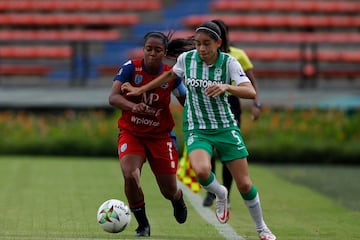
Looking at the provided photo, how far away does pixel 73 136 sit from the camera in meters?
20.0

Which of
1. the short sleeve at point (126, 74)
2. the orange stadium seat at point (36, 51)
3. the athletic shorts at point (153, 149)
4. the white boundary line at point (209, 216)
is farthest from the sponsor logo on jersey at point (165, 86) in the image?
the orange stadium seat at point (36, 51)

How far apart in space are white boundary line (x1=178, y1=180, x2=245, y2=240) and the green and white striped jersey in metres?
1.19

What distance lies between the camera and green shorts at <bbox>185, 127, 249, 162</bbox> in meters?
8.47

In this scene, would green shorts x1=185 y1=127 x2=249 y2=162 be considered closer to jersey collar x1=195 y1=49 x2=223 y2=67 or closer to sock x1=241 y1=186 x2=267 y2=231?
sock x1=241 y1=186 x2=267 y2=231

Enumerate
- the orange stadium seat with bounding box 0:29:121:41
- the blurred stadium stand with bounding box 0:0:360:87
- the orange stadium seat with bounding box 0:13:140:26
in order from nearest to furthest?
the blurred stadium stand with bounding box 0:0:360:87 < the orange stadium seat with bounding box 0:29:121:41 < the orange stadium seat with bounding box 0:13:140:26

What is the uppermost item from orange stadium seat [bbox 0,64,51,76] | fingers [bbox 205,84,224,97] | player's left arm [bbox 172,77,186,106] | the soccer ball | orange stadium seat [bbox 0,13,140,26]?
fingers [bbox 205,84,224,97]

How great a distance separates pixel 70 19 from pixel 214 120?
72.3 ft

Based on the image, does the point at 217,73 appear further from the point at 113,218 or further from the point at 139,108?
the point at 113,218

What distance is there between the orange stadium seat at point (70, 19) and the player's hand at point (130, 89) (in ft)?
68.1

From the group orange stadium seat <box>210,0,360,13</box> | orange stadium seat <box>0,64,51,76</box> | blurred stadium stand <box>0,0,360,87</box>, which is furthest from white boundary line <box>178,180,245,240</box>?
orange stadium seat <box>210,0,360,13</box>

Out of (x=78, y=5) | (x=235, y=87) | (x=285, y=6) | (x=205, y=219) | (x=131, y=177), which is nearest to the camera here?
(x=235, y=87)

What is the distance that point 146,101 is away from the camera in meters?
9.13

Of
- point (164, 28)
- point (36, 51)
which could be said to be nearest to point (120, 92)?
point (164, 28)

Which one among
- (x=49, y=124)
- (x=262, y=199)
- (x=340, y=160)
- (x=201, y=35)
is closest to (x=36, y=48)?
(x=49, y=124)
